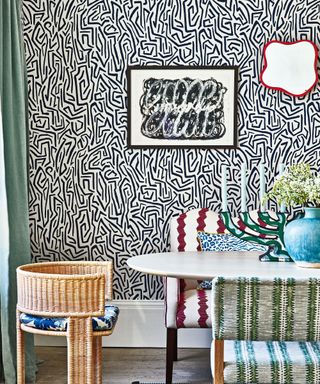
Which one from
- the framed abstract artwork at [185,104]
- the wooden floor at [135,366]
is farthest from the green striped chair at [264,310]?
the framed abstract artwork at [185,104]

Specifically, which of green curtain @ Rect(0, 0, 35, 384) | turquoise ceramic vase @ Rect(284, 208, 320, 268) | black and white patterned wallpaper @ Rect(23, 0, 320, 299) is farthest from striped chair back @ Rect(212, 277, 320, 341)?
black and white patterned wallpaper @ Rect(23, 0, 320, 299)

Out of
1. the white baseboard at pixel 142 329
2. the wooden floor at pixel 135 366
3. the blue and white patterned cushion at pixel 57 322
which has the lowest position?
the wooden floor at pixel 135 366

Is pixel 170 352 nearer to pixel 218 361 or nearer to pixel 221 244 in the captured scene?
pixel 221 244

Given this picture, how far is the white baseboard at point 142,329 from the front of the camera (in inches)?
159

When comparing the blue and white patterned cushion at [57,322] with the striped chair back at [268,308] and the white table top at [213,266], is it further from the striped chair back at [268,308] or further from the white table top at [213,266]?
the striped chair back at [268,308]

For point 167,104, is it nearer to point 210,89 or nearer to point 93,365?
point 210,89

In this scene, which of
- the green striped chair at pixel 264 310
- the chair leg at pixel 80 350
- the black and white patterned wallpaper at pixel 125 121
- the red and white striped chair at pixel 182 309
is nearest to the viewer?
the green striped chair at pixel 264 310

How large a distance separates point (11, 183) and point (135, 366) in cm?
127

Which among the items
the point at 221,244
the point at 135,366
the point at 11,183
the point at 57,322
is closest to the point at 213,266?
the point at 57,322

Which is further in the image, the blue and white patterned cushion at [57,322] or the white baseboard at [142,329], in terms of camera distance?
the white baseboard at [142,329]

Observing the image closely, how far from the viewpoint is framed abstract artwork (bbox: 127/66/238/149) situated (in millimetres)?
4008

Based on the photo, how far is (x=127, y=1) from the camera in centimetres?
402

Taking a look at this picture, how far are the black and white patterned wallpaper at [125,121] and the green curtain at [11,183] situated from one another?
1.46 feet

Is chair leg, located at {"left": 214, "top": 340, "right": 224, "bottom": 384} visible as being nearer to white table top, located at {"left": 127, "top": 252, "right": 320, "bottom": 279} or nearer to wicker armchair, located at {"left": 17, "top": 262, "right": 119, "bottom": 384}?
white table top, located at {"left": 127, "top": 252, "right": 320, "bottom": 279}
